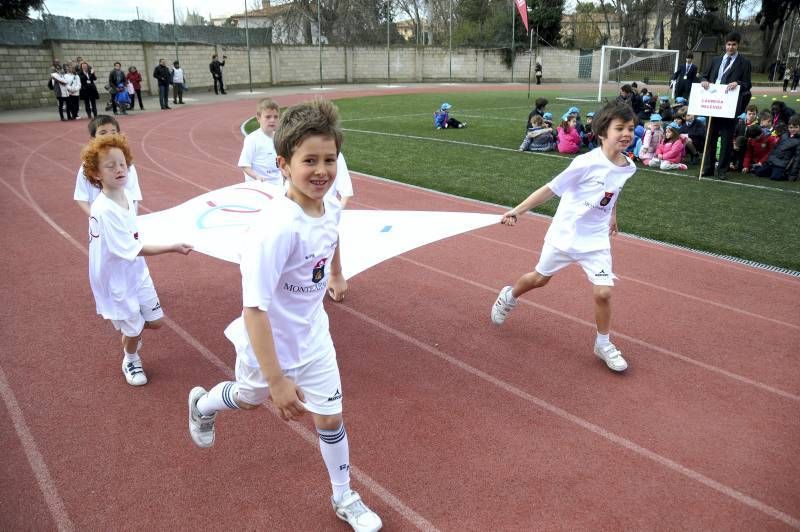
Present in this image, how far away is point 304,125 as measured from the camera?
2.42m

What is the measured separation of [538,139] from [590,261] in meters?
10.6

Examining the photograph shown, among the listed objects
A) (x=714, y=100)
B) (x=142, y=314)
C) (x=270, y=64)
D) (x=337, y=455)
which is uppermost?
(x=270, y=64)

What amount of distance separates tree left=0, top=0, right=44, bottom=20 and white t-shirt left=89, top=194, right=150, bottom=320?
3073 cm

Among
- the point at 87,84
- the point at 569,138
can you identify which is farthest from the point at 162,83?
the point at 569,138

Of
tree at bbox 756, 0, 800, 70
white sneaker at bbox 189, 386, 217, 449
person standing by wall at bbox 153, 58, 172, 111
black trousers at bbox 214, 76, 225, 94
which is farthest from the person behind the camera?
tree at bbox 756, 0, 800, 70

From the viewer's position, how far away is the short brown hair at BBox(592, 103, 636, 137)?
13.8 ft

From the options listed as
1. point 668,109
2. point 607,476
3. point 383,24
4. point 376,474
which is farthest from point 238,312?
point 383,24

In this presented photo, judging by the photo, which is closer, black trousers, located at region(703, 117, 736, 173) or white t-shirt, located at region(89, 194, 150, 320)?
white t-shirt, located at region(89, 194, 150, 320)

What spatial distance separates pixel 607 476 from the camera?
338 cm

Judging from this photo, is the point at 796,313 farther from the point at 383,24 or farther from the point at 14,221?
the point at 383,24

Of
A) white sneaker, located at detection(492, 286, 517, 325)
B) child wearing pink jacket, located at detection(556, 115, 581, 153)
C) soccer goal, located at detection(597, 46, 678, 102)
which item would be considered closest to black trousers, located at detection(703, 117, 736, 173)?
child wearing pink jacket, located at detection(556, 115, 581, 153)

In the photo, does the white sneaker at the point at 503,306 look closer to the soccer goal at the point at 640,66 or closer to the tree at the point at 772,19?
the soccer goal at the point at 640,66

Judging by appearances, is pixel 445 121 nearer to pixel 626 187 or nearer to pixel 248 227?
pixel 626 187

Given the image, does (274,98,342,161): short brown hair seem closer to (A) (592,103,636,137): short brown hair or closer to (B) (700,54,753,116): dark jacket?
(A) (592,103,636,137): short brown hair
